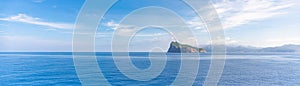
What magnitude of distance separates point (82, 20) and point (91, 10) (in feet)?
1.34

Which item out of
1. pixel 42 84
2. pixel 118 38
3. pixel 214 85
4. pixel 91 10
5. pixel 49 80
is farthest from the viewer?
pixel 49 80

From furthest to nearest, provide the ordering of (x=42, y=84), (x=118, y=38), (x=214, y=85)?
(x=42, y=84), (x=214, y=85), (x=118, y=38)

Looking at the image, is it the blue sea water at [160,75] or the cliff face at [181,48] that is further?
the cliff face at [181,48]

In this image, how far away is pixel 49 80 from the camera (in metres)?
27.0

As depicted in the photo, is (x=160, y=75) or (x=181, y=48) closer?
(x=160, y=75)

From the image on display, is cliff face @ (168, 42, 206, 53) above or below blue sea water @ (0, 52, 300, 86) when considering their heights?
above

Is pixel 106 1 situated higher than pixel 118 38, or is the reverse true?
pixel 106 1

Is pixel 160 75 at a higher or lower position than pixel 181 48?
lower

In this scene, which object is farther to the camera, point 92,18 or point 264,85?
point 264,85

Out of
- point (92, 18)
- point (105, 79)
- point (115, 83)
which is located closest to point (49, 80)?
point (105, 79)

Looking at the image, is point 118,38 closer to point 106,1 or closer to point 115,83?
point 106,1

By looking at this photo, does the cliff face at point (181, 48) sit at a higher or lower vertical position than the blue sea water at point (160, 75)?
higher

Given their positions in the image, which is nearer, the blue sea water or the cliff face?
the blue sea water

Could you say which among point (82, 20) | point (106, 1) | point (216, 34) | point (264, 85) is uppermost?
point (106, 1)
